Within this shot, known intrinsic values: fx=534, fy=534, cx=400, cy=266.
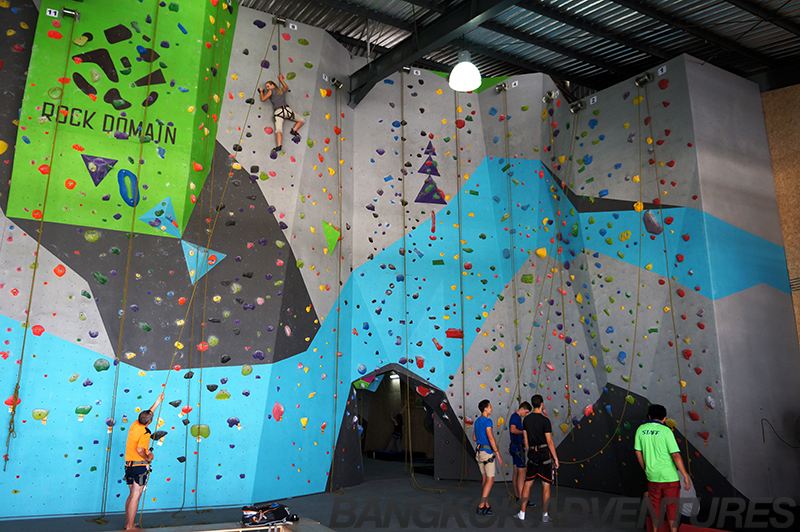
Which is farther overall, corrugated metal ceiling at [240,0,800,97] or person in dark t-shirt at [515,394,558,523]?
corrugated metal ceiling at [240,0,800,97]

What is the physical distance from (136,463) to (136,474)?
0.10 m

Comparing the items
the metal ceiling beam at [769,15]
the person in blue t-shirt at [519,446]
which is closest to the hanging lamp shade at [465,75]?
the person in blue t-shirt at [519,446]

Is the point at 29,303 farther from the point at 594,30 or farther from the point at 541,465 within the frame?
the point at 594,30

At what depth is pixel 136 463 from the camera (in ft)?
16.5

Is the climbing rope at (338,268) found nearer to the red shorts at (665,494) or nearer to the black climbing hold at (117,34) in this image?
the black climbing hold at (117,34)

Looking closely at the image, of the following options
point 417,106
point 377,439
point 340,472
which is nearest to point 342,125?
point 417,106

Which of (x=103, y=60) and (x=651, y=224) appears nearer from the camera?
(x=103, y=60)

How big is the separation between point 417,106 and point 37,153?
5413mm

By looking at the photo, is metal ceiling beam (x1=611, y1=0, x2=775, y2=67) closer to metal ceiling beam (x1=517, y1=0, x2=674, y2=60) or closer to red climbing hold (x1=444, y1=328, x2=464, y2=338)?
metal ceiling beam (x1=517, y1=0, x2=674, y2=60)

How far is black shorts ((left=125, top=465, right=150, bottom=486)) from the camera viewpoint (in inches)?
197

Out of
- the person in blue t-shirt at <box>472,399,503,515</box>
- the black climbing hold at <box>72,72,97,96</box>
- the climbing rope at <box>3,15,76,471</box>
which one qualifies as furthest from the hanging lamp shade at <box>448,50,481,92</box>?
the climbing rope at <box>3,15,76,471</box>

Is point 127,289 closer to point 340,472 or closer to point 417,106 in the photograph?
point 340,472

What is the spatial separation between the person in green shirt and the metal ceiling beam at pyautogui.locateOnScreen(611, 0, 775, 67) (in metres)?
5.17

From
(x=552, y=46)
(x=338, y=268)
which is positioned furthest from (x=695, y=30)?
(x=338, y=268)
